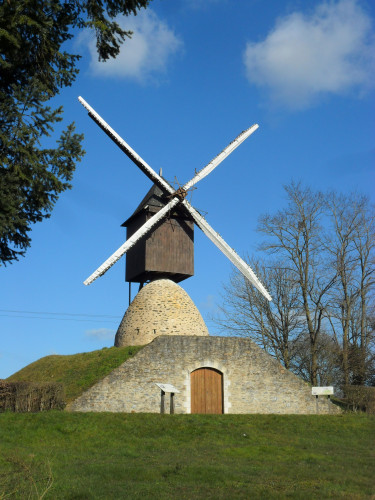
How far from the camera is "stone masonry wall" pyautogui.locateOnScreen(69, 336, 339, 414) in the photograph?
1798 cm

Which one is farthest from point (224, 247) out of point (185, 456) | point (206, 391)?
point (185, 456)

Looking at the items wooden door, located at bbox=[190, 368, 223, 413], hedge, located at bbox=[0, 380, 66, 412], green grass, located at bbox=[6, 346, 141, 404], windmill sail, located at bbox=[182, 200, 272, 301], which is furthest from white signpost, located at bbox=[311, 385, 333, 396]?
hedge, located at bbox=[0, 380, 66, 412]

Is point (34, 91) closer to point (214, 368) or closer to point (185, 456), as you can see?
point (185, 456)

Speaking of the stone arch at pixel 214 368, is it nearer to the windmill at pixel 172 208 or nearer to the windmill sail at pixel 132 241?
the windmill at pixel 172 208

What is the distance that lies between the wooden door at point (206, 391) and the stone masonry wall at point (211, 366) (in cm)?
21

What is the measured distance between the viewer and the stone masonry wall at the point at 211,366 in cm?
1798

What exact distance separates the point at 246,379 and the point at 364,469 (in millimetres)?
9481

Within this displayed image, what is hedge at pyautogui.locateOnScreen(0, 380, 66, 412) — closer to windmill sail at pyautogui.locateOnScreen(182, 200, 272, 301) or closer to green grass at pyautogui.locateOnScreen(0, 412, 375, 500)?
green grass at pyautogui.locateOnScreen(0, 412, 375, 500)

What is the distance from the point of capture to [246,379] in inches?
768

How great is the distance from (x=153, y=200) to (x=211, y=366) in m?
8.04

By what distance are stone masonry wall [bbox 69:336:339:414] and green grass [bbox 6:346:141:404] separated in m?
1.12

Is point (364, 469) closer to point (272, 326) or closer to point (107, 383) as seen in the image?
point (107, 383)

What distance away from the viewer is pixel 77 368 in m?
20.6

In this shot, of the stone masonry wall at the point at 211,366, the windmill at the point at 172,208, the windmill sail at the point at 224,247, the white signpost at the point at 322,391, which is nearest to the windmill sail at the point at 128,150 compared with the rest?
the windmill at the point at 172,208
